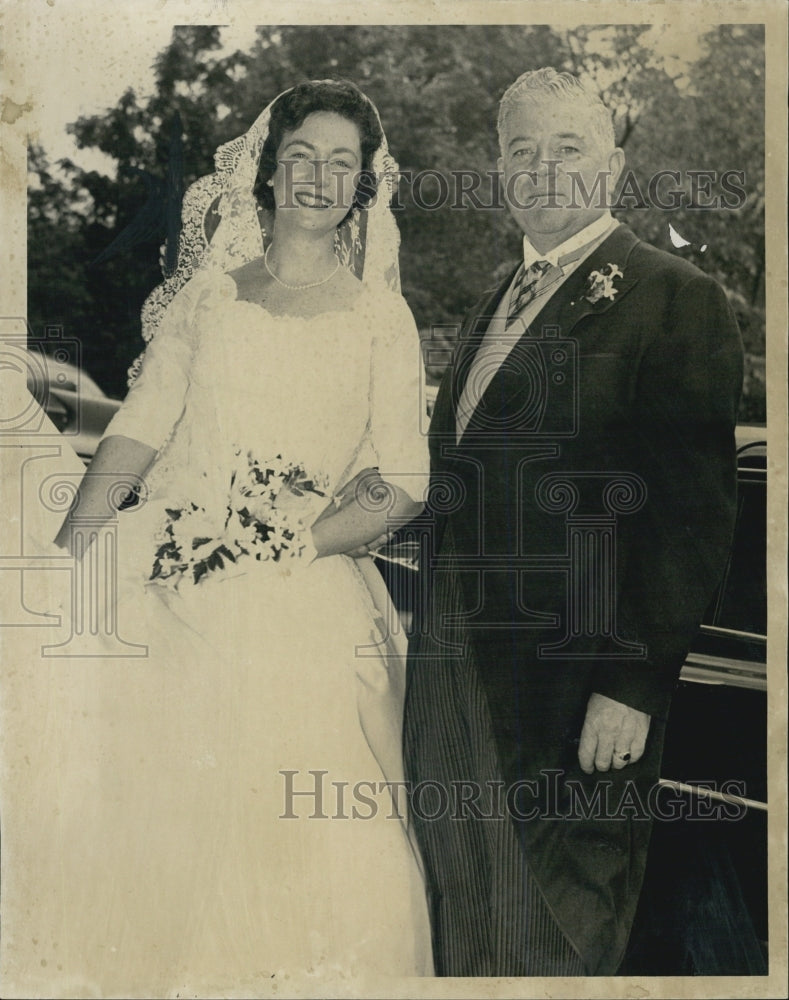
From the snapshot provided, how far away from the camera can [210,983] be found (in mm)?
2500

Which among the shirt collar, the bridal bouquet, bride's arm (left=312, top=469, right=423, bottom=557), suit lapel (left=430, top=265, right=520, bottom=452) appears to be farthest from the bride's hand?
the shirt collar

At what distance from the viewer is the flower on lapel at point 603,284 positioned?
2.48m

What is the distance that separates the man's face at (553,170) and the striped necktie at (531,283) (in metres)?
0.05

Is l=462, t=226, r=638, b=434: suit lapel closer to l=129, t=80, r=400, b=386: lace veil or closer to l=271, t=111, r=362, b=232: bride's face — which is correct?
l=129, t=80, r=400, b=386: lace veil

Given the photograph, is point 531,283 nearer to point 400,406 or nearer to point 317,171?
point 400,406

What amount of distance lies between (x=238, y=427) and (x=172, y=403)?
183 mm

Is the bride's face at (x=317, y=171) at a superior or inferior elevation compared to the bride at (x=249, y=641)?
superior

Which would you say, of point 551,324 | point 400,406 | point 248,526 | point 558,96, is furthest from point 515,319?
point 248,526

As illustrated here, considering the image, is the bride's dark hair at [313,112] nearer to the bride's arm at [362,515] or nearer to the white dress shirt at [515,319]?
the white dress shirt at [515,319]

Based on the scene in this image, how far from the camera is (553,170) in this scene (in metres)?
2.52

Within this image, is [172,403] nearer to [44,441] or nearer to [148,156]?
[44,441]

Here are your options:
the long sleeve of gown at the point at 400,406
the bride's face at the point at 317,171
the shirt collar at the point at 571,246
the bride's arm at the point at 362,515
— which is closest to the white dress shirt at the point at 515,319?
the shirt collar at the point at 571,246

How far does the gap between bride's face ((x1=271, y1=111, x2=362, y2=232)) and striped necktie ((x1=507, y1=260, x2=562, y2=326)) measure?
489mm

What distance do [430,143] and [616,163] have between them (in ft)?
1.57
